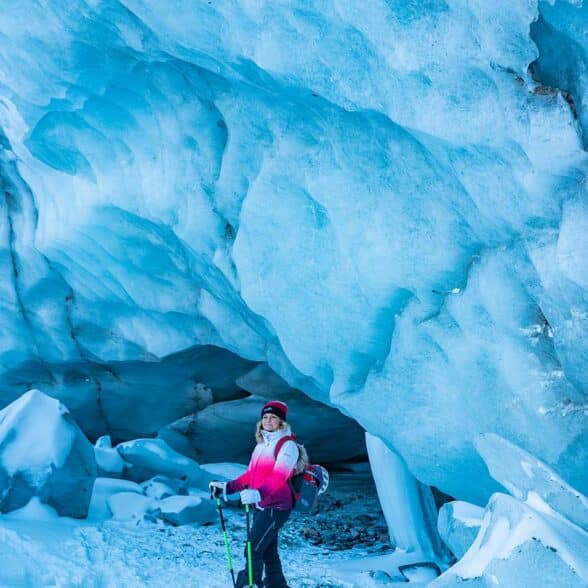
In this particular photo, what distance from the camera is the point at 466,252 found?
3232 mm

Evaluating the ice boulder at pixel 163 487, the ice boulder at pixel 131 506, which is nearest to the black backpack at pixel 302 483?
the ice boulder at pixel 131 506

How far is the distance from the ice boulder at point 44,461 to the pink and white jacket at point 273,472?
2.20 m

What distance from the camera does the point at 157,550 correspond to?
4.54m

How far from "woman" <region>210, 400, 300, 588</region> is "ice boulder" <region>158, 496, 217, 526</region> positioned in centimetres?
208

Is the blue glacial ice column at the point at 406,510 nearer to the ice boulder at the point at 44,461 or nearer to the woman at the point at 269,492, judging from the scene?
the woman at the point at 269,492

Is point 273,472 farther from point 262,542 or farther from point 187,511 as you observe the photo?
point 187,511

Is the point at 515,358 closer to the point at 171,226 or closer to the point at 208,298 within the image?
the point at 171,226

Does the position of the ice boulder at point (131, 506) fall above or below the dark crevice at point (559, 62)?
below

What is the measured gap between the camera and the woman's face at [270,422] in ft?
11.0

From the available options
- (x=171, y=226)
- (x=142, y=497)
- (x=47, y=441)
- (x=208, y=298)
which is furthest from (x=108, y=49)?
(x=142, y=497)

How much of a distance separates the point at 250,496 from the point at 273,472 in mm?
161

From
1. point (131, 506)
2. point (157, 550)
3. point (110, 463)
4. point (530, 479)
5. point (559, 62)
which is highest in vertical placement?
point (559, 62)

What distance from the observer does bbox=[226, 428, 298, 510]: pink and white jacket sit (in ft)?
10.6

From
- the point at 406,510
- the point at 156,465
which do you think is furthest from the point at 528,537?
the point at 156,465
